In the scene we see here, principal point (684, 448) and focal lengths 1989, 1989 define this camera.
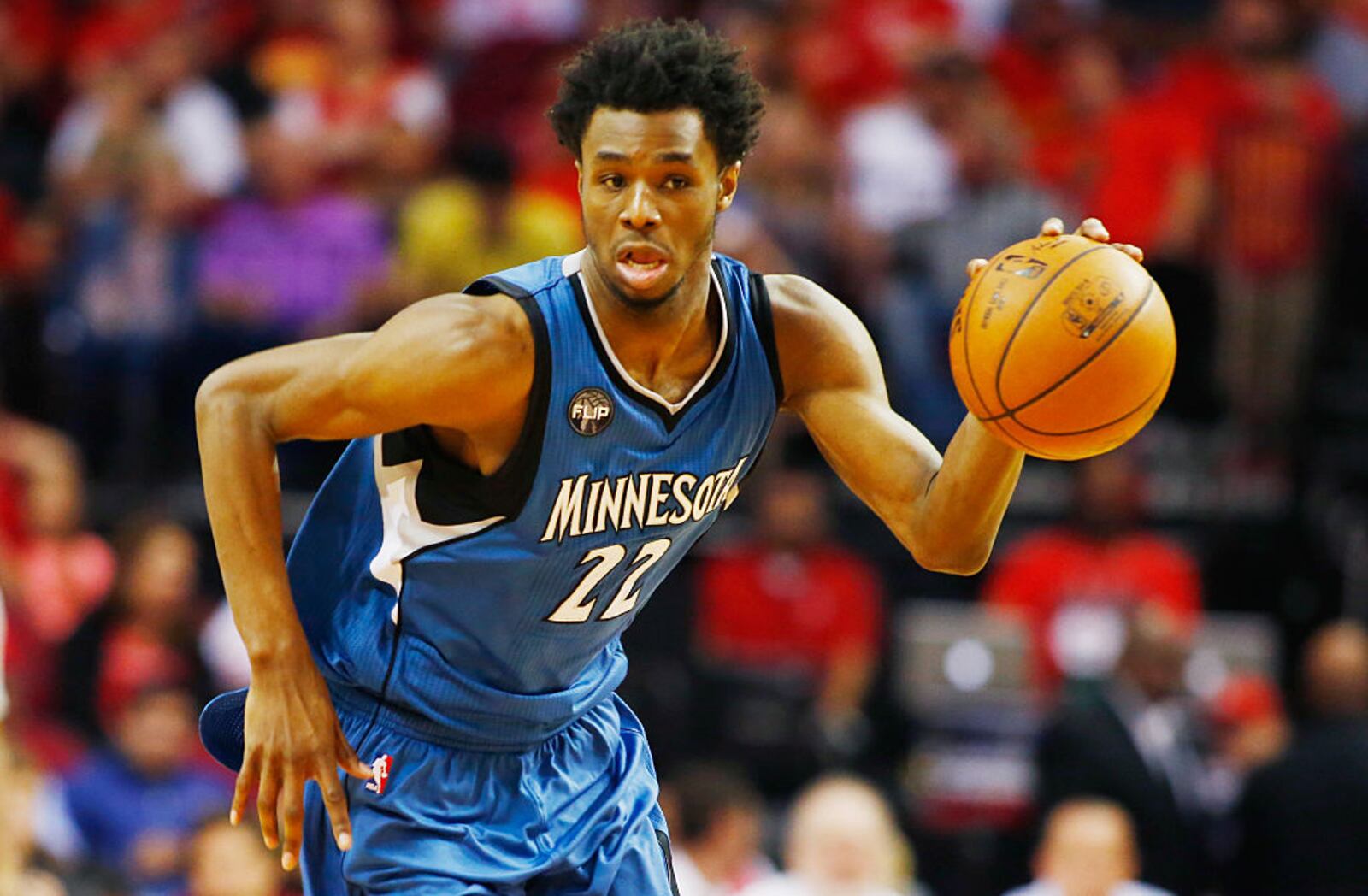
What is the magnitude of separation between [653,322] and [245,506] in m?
0.86

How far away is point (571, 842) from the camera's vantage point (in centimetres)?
396

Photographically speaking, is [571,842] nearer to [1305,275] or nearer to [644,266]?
[644,266]

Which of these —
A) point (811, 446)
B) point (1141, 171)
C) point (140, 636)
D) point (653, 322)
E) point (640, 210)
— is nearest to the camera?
point (640, 210)

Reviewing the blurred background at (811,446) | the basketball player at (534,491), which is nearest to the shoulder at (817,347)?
the basketball player at (534,491)

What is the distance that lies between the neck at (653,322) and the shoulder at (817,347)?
194 millimetres

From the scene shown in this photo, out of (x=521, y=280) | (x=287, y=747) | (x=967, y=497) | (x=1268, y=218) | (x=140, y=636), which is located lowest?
(x=140, y=636)

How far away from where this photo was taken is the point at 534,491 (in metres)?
3.81

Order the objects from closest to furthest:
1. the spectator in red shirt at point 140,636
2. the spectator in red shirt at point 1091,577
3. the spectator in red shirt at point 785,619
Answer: the spectator in red shirt at point 785,619, the spectator in red shirt at point 1091,577, the spectator in red shirt at point 140,636

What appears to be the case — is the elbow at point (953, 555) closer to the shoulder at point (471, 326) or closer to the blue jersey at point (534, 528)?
the blue jersey at point (534, 528)

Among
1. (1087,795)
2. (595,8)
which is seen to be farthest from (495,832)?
(595,8)

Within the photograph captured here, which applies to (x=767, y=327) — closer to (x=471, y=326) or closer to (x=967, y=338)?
(x=967, y=338)

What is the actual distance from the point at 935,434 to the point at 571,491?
5331 mm

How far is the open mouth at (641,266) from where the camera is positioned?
375cm

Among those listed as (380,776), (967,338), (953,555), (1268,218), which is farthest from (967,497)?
(1268,218)
